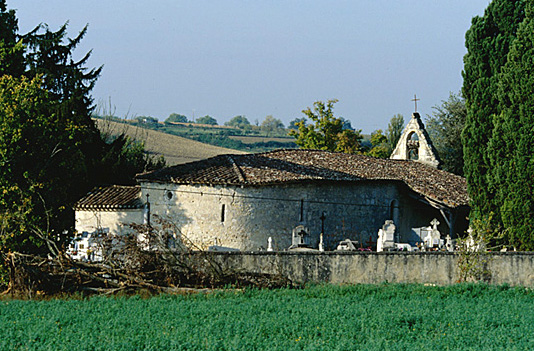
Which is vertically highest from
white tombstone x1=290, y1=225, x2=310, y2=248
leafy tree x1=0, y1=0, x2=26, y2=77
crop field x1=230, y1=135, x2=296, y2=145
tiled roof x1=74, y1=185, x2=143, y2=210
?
crop field x1=230, y1=135, x2=296, y2=145

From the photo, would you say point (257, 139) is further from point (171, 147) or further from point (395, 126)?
point (395, 126)

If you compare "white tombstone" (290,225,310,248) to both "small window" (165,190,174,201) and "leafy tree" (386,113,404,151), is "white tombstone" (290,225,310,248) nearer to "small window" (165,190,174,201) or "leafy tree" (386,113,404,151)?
"small window" (165,190,174,201)

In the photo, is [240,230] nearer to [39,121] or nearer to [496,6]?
[39,121]

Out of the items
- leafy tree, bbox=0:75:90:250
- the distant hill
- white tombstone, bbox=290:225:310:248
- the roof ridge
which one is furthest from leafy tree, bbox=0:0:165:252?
the distant hill

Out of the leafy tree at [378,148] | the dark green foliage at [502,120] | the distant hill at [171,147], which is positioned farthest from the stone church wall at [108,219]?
the distant hill at [171,147]

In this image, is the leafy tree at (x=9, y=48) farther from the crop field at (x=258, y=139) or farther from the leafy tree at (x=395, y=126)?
the crop field at (x=258, y=139)

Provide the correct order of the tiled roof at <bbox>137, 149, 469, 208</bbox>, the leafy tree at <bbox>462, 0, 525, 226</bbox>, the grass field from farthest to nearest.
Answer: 1. the grass field
2. the tiled roof at <bbox>137, 149, 469, 208</bbox>
3. the leafy tree at <bbox>462, 0, 525, 226</bbox>

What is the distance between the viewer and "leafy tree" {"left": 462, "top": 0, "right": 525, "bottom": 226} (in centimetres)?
2370

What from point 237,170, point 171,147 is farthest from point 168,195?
point 171,147

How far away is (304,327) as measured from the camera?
42.9 feet

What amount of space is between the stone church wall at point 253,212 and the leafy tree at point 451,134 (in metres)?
15.8

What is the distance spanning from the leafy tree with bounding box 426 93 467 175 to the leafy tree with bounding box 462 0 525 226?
56.1 ft

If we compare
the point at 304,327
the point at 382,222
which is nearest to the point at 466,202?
the point at 382,222

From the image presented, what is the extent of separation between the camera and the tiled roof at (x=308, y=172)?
2583cm
